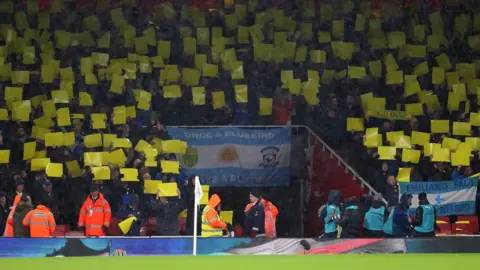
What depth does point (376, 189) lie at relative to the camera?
1677 centimetres

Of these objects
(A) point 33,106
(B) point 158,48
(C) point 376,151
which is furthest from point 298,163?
(A) point 33,106

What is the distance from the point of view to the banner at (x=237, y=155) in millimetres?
18000

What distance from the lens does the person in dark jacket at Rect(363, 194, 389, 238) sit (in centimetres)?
1509

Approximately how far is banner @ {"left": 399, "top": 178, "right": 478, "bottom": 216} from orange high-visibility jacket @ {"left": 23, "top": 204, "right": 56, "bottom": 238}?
583cm

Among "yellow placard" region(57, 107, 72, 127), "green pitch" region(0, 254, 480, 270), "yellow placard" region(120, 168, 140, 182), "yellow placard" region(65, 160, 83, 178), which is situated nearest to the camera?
"green pitch" region(0, 254, 480, 270)

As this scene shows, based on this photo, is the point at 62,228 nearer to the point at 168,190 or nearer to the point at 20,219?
the point at 20,219

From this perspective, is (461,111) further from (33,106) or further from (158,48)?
(33,106)

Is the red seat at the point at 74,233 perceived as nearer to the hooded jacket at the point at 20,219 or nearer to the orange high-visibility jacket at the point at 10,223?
the hooded jacket at the point at 20,219

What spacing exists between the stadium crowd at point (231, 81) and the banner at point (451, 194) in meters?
0.52

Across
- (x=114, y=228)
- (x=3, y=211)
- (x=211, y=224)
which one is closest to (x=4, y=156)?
(x=3, y=211)

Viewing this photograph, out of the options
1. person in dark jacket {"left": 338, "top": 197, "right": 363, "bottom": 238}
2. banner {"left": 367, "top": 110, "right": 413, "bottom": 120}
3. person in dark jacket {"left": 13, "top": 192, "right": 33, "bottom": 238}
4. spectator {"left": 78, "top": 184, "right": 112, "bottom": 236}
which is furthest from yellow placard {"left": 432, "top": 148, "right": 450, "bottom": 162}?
person in dark jacket {"left": 13, "top": 192, "right": 33, "bottom": 238}

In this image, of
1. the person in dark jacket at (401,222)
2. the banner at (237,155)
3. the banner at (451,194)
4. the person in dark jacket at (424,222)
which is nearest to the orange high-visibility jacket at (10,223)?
the banner at (237,155)

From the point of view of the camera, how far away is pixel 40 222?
14945 mm

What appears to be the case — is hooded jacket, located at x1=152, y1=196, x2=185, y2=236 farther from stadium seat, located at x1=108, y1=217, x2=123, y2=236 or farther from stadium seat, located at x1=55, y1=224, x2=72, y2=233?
stadium seat, located at x1=55, y1=224, x2=72, y2=233
